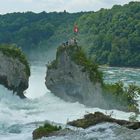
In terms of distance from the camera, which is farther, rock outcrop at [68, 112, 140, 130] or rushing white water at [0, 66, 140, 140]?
rushing white water at [0, 66, 140, 140]

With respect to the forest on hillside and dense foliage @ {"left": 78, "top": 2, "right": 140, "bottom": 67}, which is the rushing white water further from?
the forest on hillside

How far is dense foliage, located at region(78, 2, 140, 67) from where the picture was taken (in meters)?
144

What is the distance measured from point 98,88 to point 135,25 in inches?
4377

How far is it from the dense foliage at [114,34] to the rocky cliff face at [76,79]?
287 ft

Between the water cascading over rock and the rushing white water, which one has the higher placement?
the water cascading over rock

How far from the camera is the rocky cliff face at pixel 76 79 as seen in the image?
161 feet

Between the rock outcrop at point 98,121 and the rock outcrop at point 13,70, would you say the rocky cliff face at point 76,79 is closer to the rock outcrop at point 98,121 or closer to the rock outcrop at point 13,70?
the rock outcrop at point 13,70

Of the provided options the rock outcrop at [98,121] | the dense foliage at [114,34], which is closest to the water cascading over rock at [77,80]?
the rock outcrop at [98,121]

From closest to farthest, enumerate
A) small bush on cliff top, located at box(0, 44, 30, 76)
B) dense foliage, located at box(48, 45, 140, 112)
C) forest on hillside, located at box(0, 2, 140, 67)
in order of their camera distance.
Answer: dense foliage, located at box(48, 45, 140, 112) < small bush on cliff top, located at box(0, 44, 30, 76) < forest on hillside, located at box(0, 2, 140, 67)

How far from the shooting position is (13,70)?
5012 centimetres

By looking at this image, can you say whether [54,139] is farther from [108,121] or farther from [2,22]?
[2,22]

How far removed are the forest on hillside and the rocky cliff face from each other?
287 feet

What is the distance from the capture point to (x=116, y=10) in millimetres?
177750

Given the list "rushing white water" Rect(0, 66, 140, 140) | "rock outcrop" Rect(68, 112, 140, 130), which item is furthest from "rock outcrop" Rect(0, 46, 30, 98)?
"rock outcrop" Rect(68, 112, 140, 130)
